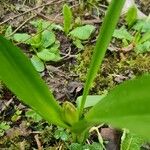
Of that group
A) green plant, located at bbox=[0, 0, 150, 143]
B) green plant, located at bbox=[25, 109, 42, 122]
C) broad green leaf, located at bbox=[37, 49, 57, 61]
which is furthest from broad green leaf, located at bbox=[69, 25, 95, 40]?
green plant, located at bbox=[0, 0, 150, 143]

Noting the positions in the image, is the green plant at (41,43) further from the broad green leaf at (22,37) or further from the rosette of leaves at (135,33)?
the rosette of leaves at (135,33)

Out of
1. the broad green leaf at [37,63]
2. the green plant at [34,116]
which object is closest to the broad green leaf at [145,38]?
the broad green leaf at [37,63]

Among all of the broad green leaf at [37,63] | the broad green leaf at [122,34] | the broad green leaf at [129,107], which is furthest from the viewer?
the broad green leaf at [122,34]

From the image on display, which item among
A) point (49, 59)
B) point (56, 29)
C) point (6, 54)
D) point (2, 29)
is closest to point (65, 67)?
point (49, 59)

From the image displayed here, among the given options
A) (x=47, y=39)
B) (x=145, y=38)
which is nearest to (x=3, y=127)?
(x=47, y=39)

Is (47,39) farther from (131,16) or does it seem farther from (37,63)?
(131,16)

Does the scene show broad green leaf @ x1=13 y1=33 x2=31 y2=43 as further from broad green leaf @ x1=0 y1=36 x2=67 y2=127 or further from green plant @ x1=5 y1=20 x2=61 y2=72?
broad green leaf @ x1=0 y1=36 x2=67 y2=127

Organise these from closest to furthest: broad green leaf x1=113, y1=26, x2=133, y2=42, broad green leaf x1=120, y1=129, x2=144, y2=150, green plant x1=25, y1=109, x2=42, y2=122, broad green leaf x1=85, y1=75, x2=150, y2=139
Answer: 1. broad green leaf x1=85, y1=75, x2=150, y2=139
2. broad green leaf x1=120, y1=129, x2=144, y2=150
3. green plant x1=25, y1=109, x2=42, y2=122
4. broad green leaf x1=113, y1=26, x2=133, y2=42
